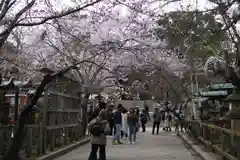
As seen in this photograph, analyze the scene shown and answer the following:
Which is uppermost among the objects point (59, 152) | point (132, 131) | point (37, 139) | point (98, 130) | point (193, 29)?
point (193, 29)

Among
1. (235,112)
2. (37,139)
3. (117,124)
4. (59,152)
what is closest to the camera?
(235,112)

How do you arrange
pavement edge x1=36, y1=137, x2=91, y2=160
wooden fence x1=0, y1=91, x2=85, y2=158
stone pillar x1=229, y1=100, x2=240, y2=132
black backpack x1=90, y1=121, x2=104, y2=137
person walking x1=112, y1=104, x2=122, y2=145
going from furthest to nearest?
person walking x1=112, y1=104, x2=122, y2=145
pavement edge x1=36, y1=137, x2=91, y2=160
wooden fence x1=0, y1=91, x2=85, y2=158
black backpack x1=90, y1=121, x2=104, y2=137
stone pillar x1=229, y1=100, x2=240, y2=132

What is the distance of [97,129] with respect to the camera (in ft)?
41.4

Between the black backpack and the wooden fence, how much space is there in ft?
8.00

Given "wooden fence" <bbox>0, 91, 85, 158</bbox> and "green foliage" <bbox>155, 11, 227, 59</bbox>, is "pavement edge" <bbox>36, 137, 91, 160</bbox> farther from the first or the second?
"green foliage" <bbox>155, 11, 227, 59</bbox>

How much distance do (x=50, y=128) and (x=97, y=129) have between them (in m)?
4.20

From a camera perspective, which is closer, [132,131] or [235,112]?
[235,112]

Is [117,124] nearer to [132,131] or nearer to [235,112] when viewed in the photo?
[132,131]

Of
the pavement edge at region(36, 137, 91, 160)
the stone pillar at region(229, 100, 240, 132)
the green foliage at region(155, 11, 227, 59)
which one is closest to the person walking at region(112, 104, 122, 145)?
the pavement edge at region(36, 137, 91, 160)

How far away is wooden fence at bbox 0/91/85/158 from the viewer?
551 inches

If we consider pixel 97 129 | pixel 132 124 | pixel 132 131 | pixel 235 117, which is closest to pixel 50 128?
pixel 97 129

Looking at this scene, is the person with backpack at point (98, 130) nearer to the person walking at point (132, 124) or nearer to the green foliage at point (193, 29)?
the green foliage at point (193, 29)

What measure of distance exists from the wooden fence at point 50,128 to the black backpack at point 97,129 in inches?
96.0

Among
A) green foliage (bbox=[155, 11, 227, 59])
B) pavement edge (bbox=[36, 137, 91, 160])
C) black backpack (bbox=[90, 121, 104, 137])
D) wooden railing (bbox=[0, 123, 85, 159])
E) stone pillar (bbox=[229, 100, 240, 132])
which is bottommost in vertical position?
pavement edge (bbox=[36, 137, 91, 160])
